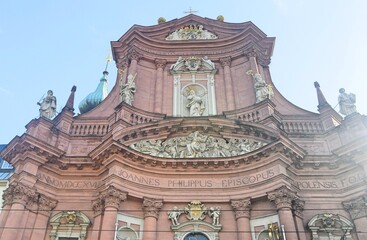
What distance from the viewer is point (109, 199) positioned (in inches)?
568

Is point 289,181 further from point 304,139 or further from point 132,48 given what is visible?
point 132,48


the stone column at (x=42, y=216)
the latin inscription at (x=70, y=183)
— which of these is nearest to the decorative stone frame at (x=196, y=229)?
the latin inscription at (x=70, y=183)

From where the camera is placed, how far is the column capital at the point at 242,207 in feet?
49.0

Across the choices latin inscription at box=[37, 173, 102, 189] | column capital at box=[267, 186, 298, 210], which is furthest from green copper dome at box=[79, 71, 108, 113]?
column capital at box=[267, 186, 298, 210]

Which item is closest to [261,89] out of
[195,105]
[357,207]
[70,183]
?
[195,105]

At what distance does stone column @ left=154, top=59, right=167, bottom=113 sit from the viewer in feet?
64.0

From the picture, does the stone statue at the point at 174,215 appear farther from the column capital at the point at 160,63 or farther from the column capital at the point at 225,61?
the column capital at the point at 225,61

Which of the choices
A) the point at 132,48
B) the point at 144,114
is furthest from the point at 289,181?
the point at 132,48

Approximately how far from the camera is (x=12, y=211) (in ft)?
46.8

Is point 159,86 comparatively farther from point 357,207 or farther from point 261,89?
point 357,207

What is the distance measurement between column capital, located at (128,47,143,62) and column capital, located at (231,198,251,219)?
401 inches

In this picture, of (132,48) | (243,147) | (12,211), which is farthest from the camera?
(132,48)

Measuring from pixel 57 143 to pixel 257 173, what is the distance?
8851 mm

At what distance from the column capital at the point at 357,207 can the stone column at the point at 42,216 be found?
11.6m
